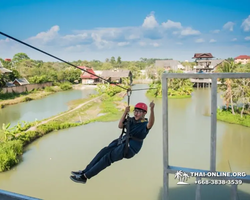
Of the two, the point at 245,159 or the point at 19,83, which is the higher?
the point at 19,83

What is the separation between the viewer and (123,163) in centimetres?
623

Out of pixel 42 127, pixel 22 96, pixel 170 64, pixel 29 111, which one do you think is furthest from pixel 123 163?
pixel 170 64

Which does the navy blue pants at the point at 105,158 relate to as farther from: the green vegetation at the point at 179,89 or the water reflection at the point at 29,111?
the green vegetation at the point at 179,89

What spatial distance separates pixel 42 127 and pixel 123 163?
3992mm

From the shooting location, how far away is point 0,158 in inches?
237

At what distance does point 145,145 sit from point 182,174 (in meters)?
5.77

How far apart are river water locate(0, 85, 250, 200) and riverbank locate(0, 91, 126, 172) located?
246mm

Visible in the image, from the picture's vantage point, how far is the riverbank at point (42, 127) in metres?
6.34

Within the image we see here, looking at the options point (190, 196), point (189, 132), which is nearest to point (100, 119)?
point (189, 132)

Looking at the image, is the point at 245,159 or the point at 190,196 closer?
the point at 190,196

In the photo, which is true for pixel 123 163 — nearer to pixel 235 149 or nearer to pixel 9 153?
pixel 9 153

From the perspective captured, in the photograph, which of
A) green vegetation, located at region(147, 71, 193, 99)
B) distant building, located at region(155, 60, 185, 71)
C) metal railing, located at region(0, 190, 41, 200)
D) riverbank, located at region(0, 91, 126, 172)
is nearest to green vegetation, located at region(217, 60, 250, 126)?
riverbank, located at region(0, 91, 126, 172)

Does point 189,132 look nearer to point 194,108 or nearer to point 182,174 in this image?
point 194,108

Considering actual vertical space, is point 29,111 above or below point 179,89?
below
